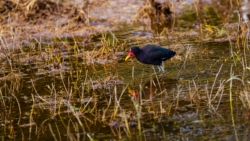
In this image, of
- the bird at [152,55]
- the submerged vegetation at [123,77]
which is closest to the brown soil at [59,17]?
the submerged vegetation at [123,77]

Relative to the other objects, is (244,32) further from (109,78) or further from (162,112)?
(162,112)

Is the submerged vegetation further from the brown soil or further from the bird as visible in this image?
the bird

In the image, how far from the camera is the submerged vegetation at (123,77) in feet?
23.0

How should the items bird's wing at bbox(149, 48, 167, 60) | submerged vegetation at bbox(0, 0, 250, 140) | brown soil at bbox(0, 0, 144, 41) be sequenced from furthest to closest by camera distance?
brown soil at bbox(0, 0, 144, 41)
bird's wing at bbox(149, 48, 167, 60)
submerged vegetation at bbox(0, 0, 250, 140)

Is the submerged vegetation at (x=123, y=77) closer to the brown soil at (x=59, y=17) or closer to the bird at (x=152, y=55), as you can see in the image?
the brown soil at (x=59, y=17)

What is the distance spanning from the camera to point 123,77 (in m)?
9.67

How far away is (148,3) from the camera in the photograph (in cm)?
1569

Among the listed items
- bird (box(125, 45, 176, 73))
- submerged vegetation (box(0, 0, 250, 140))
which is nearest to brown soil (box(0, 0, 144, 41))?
submerged vegetation (box(0, 0, 250, 140))

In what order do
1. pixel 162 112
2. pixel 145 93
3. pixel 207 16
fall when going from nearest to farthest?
1. pixel 162 112
2. pixel 145 93
3. pixel 207 16

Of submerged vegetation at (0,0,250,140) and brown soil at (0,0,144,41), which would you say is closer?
submerged vegetation at (0,0,250,140)

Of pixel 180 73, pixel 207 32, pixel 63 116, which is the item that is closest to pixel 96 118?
pixel 63 116

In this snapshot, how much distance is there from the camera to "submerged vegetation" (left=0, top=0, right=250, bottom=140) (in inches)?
276

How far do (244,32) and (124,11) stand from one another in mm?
6447

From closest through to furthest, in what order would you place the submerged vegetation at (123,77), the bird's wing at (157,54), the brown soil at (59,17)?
the submerged vegetation at (123,77), the bird's wing at (157,54), the brown soil at (59,17)
